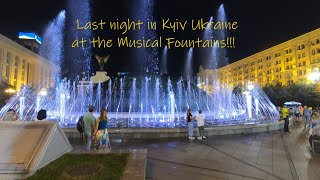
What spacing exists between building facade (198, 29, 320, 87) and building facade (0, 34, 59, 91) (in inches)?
2812

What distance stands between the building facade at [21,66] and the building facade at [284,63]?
71.4 meters

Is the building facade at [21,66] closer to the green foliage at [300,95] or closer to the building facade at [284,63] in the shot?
the green foliage at [300,95]

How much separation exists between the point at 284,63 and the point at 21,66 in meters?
80.5

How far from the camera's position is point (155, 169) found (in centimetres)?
725

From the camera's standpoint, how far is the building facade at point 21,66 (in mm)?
63588

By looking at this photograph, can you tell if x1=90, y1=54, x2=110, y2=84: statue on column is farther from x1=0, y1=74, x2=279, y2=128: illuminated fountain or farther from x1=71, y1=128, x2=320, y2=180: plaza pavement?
x1=71, y1=128, x2=320, y2=180: plaza pavement

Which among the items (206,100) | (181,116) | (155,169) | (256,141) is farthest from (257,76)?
(155,169)

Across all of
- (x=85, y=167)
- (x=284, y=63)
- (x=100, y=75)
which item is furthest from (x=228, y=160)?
(x=284, y=63)

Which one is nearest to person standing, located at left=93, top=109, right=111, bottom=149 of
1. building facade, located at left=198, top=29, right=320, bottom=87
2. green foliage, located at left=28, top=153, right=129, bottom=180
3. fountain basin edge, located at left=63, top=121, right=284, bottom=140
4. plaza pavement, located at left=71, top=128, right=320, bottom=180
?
plaza pavement, located at left=71, top=128, right=320, bottom=180

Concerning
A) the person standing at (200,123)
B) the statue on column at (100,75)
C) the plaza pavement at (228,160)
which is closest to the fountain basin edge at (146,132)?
the person standing at (200,123)

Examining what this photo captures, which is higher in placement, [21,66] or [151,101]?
[21,66]

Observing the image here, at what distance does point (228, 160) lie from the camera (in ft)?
27.3

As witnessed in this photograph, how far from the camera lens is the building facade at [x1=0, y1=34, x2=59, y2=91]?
63588 mm

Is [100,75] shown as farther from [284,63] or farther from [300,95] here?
[284,63]
